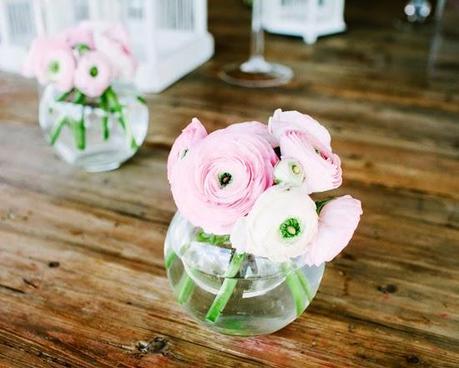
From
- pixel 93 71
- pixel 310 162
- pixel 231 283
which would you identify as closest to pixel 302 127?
pixel 310 162

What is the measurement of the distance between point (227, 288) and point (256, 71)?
1890mm

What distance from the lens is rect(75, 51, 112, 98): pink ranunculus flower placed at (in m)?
1.44

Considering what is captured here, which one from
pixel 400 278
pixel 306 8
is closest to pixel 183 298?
pixel 400 278

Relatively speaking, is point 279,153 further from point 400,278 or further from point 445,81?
point 445,81

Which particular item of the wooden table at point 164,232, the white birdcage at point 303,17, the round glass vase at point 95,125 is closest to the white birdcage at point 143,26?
the wooden table at point 164,232

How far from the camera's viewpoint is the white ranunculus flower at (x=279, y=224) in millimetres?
812

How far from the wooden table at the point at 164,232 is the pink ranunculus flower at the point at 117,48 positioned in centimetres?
31

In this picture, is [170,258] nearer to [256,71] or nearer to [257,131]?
[257,131]

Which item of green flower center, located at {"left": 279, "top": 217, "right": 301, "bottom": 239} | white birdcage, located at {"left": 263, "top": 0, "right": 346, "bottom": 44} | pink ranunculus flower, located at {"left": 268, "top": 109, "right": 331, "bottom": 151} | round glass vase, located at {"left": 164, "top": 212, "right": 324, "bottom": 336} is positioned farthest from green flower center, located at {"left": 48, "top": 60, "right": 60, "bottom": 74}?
white birdcage, located at {"left": 263, "top": 0, "right": 346, "bottom": 44}

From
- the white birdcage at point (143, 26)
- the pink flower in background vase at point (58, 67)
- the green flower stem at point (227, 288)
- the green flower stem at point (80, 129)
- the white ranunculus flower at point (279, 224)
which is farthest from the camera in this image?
the white birdcage at point (143, 26)

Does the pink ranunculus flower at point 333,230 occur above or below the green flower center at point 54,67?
below

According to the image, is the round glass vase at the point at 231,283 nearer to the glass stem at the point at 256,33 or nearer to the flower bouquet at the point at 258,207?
the flower bouquet at the point at 258,207

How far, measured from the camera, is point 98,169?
1692 millimetres

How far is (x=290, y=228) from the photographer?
2.71ft
